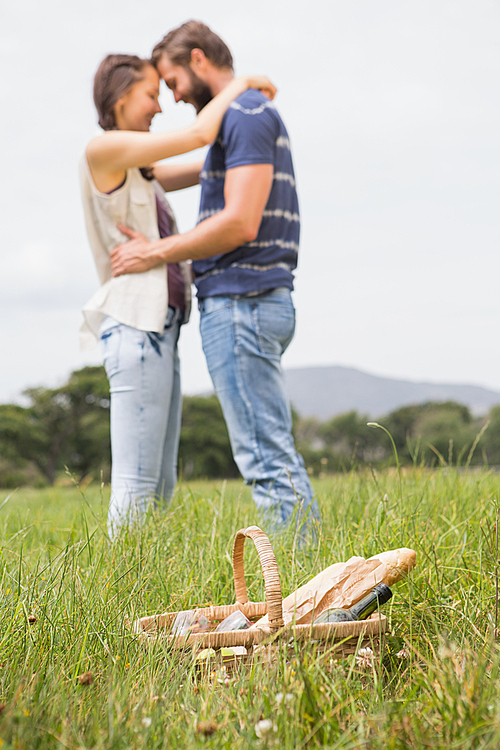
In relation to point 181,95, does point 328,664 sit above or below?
below

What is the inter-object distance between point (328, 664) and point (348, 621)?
145 mm

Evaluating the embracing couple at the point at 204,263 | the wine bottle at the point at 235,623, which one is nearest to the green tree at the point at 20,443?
the embracing couple at the point at 204,263

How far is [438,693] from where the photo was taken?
3.56 feet

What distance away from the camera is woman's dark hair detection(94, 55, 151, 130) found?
259 centimetres

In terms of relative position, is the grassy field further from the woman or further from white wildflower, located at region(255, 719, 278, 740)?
the woman

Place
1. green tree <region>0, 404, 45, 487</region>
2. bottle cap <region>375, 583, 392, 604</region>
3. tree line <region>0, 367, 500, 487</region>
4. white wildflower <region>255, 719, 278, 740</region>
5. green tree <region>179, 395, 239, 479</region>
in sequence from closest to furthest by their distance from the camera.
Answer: white wildflower <region>255, 719, 278, 740</region> → bottle cap <region>375, 583, 392, 604</region> → green tree <region>0, 404, 45, 487</region> → tree line <region>0, 367, 500, 487</region> → green tree <region>179, 395, 239, 479</region>

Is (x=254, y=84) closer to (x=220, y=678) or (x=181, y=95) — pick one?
(x=181, y=95)

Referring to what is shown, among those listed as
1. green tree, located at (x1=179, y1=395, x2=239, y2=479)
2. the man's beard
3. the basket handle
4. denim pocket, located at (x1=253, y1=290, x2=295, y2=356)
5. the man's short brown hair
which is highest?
the man's short brown hair

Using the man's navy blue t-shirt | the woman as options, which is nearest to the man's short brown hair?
the woman

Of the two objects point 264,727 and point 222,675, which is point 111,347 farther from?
point 264,727

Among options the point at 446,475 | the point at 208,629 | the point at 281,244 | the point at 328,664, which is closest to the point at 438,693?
the point at 328,664

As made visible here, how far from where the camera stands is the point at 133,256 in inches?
101

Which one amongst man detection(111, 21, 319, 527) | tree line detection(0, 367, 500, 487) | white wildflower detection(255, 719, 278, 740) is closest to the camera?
white wildflower detection(255, 719, 278, 740)

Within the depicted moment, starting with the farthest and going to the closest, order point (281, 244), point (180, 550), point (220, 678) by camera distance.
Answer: point (281, 244) → point (180, 550) → point (220, 678)
